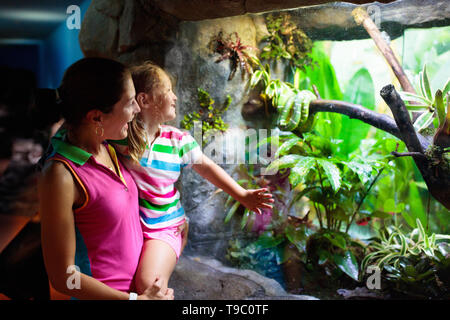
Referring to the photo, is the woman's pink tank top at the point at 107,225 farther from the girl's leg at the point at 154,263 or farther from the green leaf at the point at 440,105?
the green leaf at the point at 440,105

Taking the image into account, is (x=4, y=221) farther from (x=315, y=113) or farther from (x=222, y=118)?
(x=315, y=113)

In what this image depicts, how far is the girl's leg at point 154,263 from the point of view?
3.30 feet

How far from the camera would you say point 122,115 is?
91 cm

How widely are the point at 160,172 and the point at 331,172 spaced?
0.93m

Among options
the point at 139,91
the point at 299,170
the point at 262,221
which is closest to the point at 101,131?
the point at 139,91

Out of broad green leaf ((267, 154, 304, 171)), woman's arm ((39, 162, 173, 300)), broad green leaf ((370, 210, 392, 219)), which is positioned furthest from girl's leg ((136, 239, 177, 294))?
broad green leaf ((370, 210, 392, 219))

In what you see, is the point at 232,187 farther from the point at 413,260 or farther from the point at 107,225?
the point at 413,260

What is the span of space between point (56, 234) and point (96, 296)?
218 millimetres

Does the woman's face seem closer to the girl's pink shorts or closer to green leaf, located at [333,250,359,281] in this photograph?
the girl's pink shorts

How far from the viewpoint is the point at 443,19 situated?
1.36m

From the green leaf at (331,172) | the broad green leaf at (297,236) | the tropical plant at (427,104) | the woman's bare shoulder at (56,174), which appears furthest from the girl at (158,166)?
the tropical plant at (427,104)

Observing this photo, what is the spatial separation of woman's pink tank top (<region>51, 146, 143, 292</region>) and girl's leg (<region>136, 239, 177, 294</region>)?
0.02 meters
